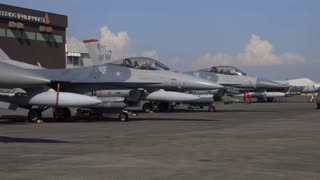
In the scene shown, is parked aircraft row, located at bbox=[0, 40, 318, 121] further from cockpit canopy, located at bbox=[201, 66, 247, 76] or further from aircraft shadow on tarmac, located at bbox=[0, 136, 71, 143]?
cockpit canopy, located at bbox=[201, 66, 247, 76]

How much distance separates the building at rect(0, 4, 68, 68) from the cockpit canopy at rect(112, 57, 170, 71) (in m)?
39.4

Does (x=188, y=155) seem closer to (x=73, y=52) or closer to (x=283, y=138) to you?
(x=283, y=138)

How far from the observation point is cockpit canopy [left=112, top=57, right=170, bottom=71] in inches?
845

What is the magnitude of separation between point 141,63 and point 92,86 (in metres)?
2.60

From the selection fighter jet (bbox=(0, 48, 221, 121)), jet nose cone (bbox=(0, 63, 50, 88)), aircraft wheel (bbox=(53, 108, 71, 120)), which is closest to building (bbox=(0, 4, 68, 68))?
aircraft wheel (bbox=(53, 108, 71, 120))

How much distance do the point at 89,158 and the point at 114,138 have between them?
3.77 metres

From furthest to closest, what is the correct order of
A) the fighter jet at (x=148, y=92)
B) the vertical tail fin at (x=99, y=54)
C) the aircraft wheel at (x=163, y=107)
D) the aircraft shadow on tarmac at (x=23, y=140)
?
the aircraft wheel at (x=163, y=107) → the vertical tail fin at (x=99, y=54) → the fighter jet at (x=148, y=92) → the aircraft shadow on tarmac at (x=23, y=140)

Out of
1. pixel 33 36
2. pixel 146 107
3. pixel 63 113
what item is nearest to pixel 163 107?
Answer: pixel 146 107

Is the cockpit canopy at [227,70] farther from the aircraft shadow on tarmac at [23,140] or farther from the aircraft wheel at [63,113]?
the aircraft shadow on tarmac at [23,140]

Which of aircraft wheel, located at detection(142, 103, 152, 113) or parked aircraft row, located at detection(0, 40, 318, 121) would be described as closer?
parked aircraft row, located at detection(0, 40, 318, 121)

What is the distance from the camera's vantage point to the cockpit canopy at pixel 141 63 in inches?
845

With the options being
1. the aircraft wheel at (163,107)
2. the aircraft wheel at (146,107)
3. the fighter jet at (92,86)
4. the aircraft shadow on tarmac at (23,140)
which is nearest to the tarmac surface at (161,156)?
the aircraft shadow on tarmac at (23,140)

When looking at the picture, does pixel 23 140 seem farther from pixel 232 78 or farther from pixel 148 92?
pixel 232 78

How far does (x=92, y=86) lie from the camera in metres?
20.2
